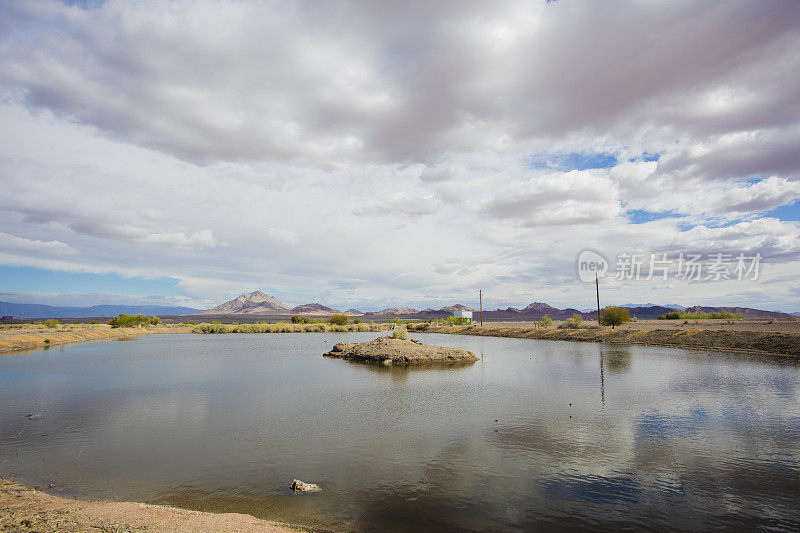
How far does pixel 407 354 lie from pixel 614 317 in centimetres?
5015

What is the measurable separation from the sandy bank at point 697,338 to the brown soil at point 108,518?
161ft

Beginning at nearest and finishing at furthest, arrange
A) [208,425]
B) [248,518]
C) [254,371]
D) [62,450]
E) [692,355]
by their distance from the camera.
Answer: [248,518] → [62,450] → [208,425] → [254,371] → [692,355]

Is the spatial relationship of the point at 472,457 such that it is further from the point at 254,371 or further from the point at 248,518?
the point at 254,371

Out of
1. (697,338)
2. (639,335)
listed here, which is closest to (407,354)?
(697,338)

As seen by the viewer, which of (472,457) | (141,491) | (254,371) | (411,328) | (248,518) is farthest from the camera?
(411,328)

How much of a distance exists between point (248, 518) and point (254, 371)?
26.7 meters

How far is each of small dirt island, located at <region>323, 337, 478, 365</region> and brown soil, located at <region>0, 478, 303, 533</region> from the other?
31.3 meters

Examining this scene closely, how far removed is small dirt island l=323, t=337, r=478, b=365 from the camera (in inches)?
1572

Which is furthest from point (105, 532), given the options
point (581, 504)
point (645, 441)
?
point (645, 441)

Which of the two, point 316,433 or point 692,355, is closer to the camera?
point 316,433

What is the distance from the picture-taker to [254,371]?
33.7m

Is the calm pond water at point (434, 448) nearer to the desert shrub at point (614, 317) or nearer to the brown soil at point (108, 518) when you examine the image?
the brown soil at point (108, 518)

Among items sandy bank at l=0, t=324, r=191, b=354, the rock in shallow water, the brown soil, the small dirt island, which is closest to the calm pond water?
the rock in shallow water

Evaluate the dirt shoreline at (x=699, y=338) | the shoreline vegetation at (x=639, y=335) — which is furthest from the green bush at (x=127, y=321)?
the dirt shoreline at (x=699, y=338)
